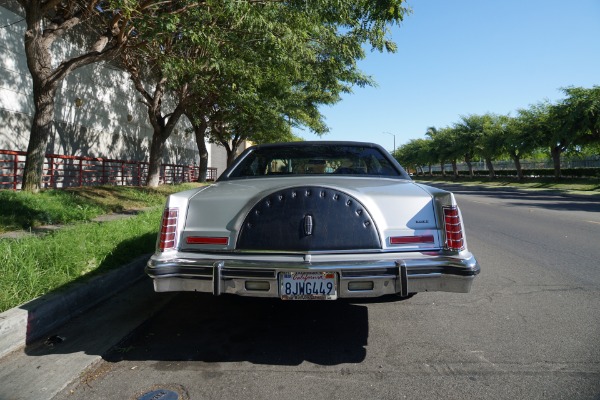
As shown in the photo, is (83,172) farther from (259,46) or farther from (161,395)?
(161,395)

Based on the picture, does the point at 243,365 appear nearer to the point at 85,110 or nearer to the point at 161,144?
the point at 161,144

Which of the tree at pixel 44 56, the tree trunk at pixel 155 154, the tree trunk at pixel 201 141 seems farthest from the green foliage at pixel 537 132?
the tree at pixel 44 56

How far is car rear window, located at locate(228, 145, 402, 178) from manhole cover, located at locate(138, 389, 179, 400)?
2.39m

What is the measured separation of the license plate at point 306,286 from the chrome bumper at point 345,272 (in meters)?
0.05

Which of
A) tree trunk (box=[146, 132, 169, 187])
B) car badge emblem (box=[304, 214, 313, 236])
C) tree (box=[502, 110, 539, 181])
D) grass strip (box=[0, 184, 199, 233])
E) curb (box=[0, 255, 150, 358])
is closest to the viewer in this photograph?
car badge emblem (box=[304, 214, 313, 236])

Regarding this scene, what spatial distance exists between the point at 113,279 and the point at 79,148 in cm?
1497

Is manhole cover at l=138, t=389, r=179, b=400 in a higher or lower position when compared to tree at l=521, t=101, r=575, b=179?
lower

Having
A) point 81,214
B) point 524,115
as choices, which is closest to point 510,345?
point 81,214

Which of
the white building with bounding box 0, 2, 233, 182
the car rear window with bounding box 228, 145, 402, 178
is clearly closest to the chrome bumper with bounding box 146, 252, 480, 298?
the car rear window with bounding box 228, 145, 402, 178

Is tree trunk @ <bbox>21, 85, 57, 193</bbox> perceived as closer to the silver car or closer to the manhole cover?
the silver car

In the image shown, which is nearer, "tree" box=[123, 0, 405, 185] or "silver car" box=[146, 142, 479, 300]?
"silver car" box=[146, 142, 479, 300]

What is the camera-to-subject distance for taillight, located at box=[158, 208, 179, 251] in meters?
3.21

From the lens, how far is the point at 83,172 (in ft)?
54.4

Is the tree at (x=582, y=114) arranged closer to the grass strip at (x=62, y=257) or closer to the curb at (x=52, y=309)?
the grass strip at (x=62, y=257)
